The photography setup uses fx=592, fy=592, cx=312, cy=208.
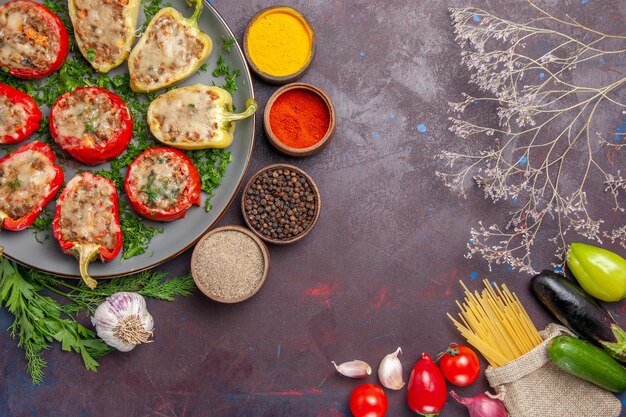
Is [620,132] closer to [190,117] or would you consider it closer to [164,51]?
[190,117]

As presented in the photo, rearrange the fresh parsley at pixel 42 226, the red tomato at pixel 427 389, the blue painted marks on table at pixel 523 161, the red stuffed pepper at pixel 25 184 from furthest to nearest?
the blue painted marks on table at pixel 523 161 < the red tomato at pixel 427 389 < the fresh parsley at pixel 42 226 < the red stuffed pepper at pixel 25 184

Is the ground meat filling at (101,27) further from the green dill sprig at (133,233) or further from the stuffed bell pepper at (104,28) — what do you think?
the green dill sprig at (133,233)

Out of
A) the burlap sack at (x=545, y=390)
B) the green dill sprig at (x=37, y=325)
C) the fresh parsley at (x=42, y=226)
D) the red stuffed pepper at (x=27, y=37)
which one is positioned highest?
the red stuffed pepper at (x=27, y=37)

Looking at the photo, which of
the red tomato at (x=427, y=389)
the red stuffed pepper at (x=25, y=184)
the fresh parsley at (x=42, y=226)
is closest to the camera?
the red stuffed pepper at (x=25, y=184)

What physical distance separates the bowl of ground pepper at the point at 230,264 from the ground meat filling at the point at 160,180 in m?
0.28

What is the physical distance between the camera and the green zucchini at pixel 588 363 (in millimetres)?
3092

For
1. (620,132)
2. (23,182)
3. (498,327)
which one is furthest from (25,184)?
(620,132)

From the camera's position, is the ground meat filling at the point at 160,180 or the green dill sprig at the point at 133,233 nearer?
the ground meat filling at the point at 160,180

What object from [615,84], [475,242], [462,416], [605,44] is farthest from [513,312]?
[605,44]

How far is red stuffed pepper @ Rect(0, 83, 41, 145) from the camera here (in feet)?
9.84

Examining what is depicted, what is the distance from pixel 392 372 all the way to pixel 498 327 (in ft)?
2.11

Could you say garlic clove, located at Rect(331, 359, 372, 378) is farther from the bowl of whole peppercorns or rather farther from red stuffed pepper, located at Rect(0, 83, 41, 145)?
red stuffed pepper, located at Rect(0, 83, 41, 145)

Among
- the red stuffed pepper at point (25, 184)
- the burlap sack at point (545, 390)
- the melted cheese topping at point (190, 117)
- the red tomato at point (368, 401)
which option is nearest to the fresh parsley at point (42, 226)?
the red stuffed pepper at point (25, 184)

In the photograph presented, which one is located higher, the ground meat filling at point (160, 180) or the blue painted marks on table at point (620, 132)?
the blue painted marks on table at point (620, 132)
